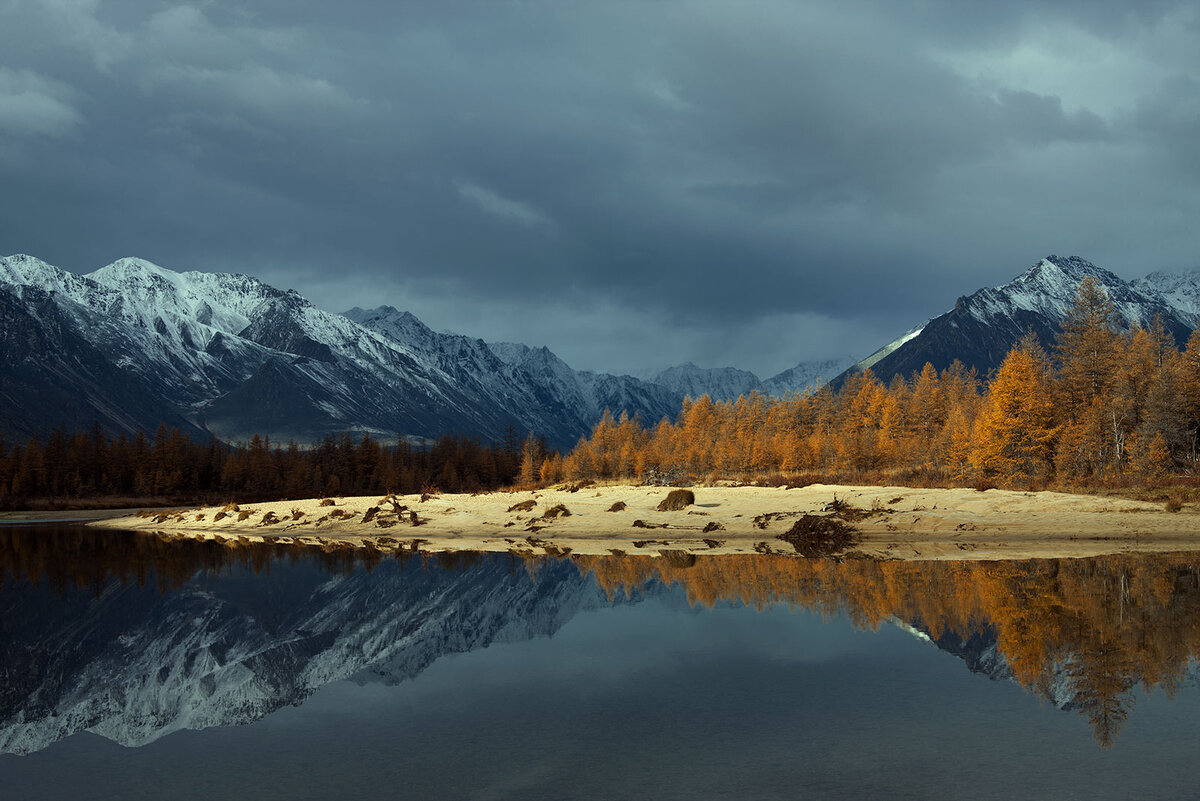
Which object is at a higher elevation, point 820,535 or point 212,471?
point 820,535

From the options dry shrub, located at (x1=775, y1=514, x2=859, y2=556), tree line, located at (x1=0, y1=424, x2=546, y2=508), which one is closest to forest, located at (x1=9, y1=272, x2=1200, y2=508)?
tree line, located at (x1=0, y1=424, x2=546, y2=508)

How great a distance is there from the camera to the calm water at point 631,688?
1102 cm

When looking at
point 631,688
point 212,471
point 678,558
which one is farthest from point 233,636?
point 212,471

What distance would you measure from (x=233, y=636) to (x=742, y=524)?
3367 cm

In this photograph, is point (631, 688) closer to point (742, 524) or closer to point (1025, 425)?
point (742, 524)

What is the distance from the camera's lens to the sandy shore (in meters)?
40.1

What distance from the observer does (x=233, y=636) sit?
23.2 metres

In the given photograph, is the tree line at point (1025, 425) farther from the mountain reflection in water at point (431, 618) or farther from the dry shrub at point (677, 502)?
the mountain reflection in water at point (431, 618)

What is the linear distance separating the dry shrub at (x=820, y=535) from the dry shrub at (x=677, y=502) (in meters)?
11.2

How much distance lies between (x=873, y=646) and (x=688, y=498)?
38.3 meters

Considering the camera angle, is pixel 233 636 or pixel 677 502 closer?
pixel 233 636

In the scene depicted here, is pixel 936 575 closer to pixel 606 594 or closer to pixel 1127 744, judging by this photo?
pixel 606 594

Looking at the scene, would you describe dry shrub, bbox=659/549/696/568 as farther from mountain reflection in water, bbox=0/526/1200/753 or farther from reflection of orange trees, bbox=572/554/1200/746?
reflection of orange trees, bbox=572/554/1200/746

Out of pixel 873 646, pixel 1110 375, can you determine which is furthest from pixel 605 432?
pixel 873 646
